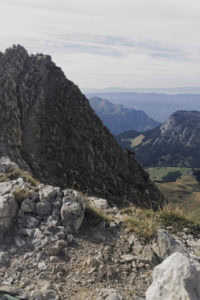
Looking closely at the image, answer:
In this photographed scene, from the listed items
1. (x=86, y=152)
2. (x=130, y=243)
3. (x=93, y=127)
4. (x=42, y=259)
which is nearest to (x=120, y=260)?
(x=130, y=243)

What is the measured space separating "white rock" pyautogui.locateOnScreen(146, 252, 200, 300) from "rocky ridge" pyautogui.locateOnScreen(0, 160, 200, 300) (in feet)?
0.05

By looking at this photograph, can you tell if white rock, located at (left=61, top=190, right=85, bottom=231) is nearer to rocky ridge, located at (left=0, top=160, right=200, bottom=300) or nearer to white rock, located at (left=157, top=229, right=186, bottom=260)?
rocky ridge, located at (left=0, top=160, right=200, bottom=300)

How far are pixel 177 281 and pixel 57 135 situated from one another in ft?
121

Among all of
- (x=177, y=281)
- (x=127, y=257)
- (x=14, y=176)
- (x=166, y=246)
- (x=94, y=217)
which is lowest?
(x=127, y=257)

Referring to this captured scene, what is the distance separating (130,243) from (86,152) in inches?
1326

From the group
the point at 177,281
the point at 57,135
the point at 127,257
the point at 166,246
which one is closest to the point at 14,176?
the point at 127,257

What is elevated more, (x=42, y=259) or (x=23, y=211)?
(x=23, y=211)

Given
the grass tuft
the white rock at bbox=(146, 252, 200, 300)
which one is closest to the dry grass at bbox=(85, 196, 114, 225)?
the grass tuft

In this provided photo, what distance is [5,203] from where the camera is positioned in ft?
28.8

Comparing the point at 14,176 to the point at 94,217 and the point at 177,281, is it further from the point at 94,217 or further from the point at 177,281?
the point at 177,281

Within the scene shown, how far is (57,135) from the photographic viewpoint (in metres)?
41.3

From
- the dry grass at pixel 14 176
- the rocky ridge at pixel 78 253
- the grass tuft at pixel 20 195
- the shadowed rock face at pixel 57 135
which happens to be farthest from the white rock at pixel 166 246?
the shadowed rock face at pixel 57 135

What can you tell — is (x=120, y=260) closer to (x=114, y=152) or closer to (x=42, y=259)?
(x=42, y=259)

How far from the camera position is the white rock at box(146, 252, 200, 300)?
5.20 meters
